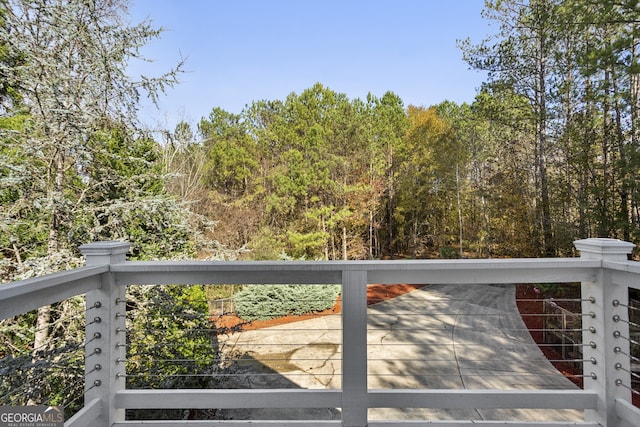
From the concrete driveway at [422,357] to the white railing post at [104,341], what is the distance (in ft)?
6.16

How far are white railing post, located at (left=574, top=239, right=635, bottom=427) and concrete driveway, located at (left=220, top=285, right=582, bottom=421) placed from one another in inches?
73.5

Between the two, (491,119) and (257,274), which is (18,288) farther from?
(491,119)

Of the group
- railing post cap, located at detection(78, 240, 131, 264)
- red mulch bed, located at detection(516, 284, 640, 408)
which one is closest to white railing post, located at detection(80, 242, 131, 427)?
railing post cap, located at detection(78, 240, 131, 264)

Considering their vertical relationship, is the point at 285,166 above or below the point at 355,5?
below

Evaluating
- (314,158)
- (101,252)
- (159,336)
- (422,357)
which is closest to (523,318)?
(422,357)

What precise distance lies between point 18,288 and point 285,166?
46.1 feet

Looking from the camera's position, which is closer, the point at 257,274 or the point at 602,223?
the point at 257,274

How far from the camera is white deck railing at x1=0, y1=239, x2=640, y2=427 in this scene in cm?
151

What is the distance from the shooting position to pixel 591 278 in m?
1.59

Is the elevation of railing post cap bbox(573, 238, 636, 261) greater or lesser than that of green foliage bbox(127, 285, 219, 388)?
greater

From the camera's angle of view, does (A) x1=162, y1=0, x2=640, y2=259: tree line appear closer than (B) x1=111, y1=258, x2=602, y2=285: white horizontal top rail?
No

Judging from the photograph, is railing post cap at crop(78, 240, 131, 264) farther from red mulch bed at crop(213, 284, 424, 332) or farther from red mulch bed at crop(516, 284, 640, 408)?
red mulch bed at crop(213, 284, 424, 332)

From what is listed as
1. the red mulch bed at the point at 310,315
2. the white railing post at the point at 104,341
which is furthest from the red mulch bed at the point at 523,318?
the white railing post at the point at 104,341

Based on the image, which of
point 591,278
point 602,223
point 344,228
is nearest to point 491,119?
point 602,223
